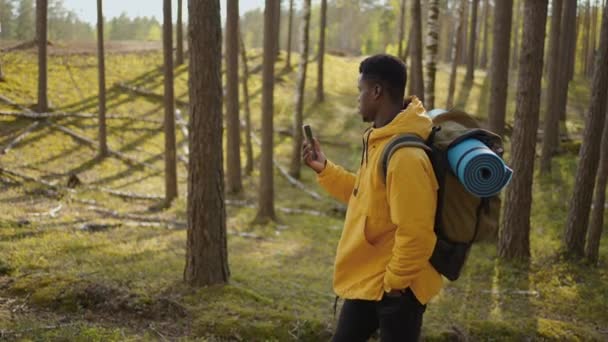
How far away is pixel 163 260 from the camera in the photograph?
10289 mm

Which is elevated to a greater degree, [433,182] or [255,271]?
[433,182]

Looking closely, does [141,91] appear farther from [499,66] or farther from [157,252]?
[499,66]

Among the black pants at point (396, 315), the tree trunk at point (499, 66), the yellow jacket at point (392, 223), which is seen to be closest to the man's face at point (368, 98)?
the yellow jacket at point (392, 223)

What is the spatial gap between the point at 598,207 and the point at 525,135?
6.44ft

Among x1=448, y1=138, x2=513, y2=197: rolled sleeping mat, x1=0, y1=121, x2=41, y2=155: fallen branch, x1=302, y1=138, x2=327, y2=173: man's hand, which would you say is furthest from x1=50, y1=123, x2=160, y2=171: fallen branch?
x1=448, y1=138, x2=513, y2=197: rolled sleeping mat

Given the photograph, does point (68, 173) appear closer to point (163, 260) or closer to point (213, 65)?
point (163, 260)

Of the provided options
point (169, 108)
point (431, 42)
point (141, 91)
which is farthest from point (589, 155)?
point (141, 91)

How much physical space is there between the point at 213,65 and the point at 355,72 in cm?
3152

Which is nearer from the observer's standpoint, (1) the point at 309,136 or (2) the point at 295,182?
(1) the point at 309,136

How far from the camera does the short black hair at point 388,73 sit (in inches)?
124

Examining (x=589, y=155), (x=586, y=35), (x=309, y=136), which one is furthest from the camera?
(x=586, y=35)

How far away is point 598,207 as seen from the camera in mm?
10477

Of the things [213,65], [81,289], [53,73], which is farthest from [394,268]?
[53,73]

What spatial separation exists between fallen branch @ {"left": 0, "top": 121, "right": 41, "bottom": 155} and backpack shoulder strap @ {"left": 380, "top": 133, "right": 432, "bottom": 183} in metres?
17.1
